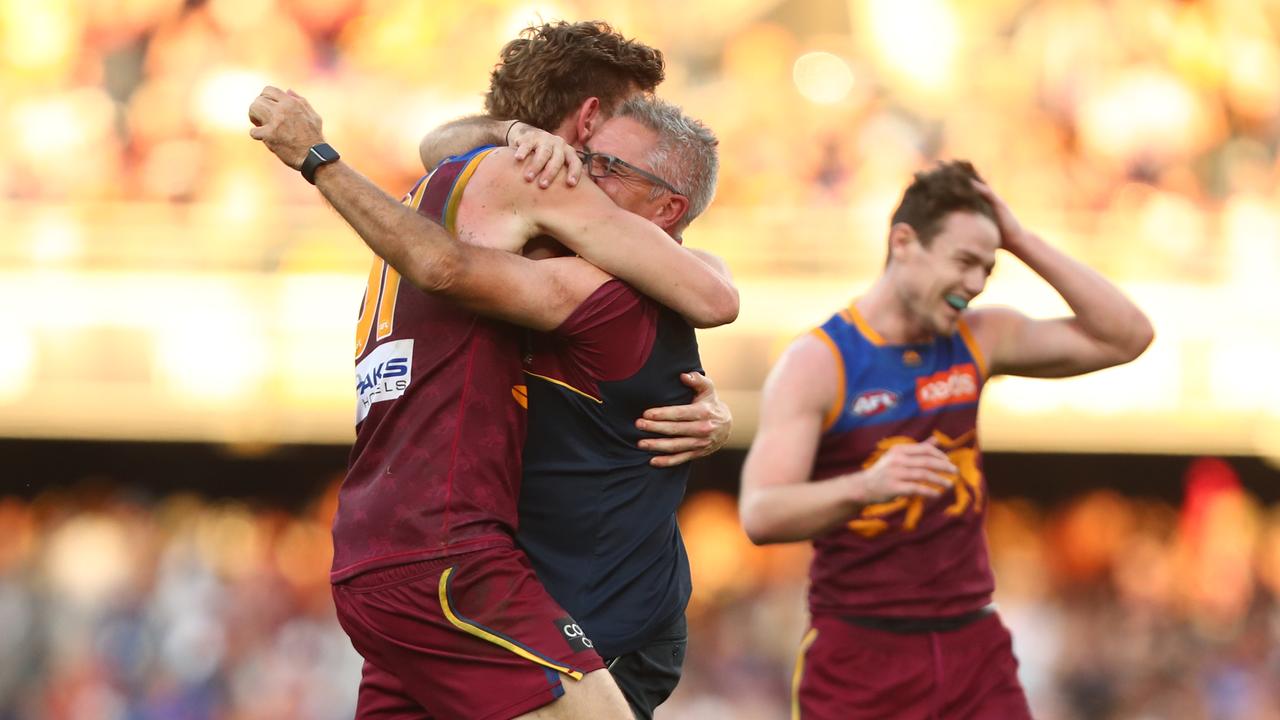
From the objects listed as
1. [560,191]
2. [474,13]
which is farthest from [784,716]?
[560,191]

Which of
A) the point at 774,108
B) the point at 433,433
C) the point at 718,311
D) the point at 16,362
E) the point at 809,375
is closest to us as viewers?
the point at 433,433

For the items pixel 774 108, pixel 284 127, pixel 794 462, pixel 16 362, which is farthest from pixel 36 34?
pixel 284 127

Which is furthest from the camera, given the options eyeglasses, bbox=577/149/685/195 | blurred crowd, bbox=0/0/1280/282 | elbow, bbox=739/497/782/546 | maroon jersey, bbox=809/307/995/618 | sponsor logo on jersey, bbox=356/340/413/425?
blurred crowd, bbox=0/0/1280/282

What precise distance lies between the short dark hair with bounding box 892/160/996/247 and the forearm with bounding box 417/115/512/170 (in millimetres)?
1772

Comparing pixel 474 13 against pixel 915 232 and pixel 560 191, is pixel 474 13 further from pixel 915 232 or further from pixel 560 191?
pixel 560 191

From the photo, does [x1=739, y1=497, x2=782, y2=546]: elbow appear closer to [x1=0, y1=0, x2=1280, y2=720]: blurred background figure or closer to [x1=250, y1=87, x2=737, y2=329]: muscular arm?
[x1=250, y1=87, x2=737, y2=329]: muscular arm

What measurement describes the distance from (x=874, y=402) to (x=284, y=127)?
2.35m

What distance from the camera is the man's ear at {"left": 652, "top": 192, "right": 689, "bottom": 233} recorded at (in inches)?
145

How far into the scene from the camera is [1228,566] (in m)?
12.9

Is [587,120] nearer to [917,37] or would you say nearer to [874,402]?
[874,402]

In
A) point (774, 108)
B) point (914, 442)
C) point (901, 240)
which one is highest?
point (774, 108)

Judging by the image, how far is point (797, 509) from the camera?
4.57 m

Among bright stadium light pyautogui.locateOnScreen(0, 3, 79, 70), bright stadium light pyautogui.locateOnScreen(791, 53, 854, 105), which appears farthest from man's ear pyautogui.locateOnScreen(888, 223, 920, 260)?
bright stadium light pyautogui.locateOnScreen(0, 3, 79, 70)

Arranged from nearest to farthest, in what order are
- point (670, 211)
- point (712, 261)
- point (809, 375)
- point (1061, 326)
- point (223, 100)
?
point (670, 211) → point (712, 261) → point (809, 375) → point (1061, 326) → point (223, 100)
